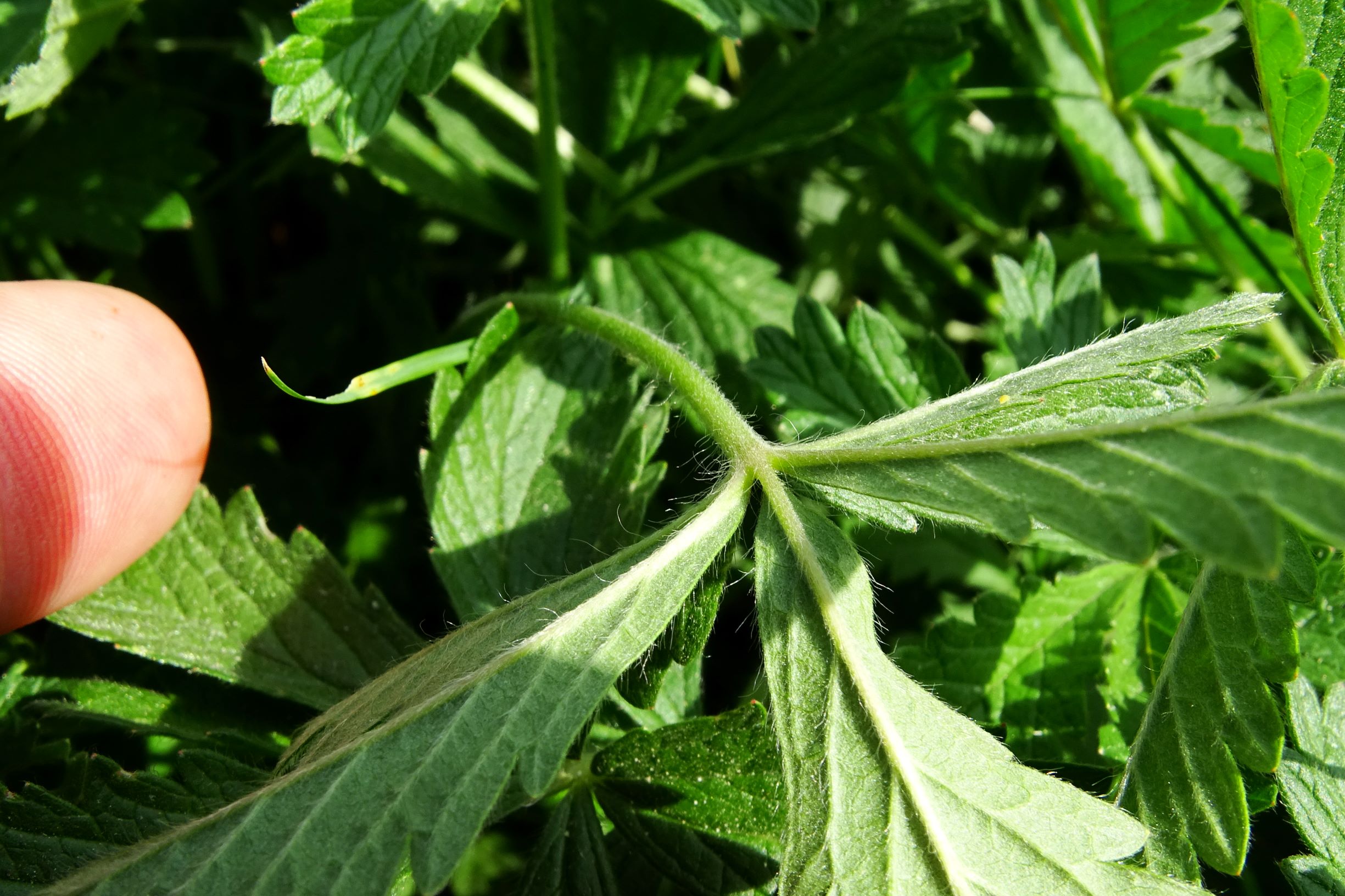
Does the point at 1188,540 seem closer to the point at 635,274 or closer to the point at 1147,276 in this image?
the point at 635,274

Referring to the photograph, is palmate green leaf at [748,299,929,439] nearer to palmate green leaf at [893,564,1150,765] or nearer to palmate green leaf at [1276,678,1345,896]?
palmate green leaf at [893,564,1150,765]

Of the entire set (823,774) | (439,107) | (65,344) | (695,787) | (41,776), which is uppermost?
(439,107)

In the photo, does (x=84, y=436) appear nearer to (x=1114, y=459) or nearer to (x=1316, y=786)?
(x=1114, y=459)

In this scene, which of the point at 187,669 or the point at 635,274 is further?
the point at 635,274

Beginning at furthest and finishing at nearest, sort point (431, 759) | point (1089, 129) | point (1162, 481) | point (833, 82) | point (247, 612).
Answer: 1. point (1089, 129)
2. point (833, 82)
3. point (247, 612)
4. point (431, 759)
5. point (1162, 481)

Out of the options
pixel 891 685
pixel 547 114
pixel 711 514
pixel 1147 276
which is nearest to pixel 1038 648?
pixel 891 685

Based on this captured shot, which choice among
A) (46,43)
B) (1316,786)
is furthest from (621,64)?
(1316,786)

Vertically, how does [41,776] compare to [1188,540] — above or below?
below
